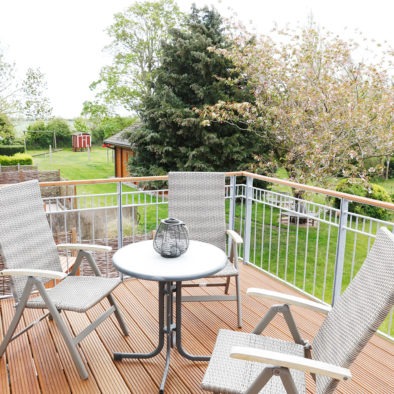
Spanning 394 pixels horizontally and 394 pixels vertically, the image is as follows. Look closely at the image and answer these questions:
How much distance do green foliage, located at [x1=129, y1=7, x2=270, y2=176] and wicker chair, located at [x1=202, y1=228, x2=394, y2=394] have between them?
9.98 m

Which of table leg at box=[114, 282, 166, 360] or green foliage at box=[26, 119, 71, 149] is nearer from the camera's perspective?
table leg at box=[114, 282, 166, 360]

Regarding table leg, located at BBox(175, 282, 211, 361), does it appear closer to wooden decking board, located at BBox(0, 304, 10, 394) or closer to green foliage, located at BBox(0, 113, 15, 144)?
wooden decking board, located at BBox(0, 304, 10, 394)

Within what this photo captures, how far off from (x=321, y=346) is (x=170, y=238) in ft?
3.83

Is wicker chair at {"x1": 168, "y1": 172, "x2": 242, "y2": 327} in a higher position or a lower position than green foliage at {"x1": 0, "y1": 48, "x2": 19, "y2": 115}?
lower

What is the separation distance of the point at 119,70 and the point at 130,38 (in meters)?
1.89

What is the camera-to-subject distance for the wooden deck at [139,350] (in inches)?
102

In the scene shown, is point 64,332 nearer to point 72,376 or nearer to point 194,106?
point 72,376

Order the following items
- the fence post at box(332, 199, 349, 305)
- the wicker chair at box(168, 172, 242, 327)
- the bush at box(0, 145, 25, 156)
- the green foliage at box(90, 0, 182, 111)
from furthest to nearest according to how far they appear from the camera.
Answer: the bush at box(0, 145, 25, 156) → the green foliage at box(90, 0, 182, 111) → the wicker chair at box(168, 172, 242, 327) → the fence post at box(332, 199, 349, 305)

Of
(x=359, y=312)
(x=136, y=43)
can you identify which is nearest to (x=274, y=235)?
(x=359, y=312)

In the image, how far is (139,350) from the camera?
2.98 meters

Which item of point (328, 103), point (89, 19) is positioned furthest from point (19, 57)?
point (328, 103)

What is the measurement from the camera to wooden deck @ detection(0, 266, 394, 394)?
259 cm

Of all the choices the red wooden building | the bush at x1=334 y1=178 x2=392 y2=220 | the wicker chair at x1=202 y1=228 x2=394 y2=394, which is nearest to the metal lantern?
the wicker chair at x1=202 y1=228 x2=394 y2=394

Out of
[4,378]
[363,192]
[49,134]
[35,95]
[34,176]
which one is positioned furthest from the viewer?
[49,134]
